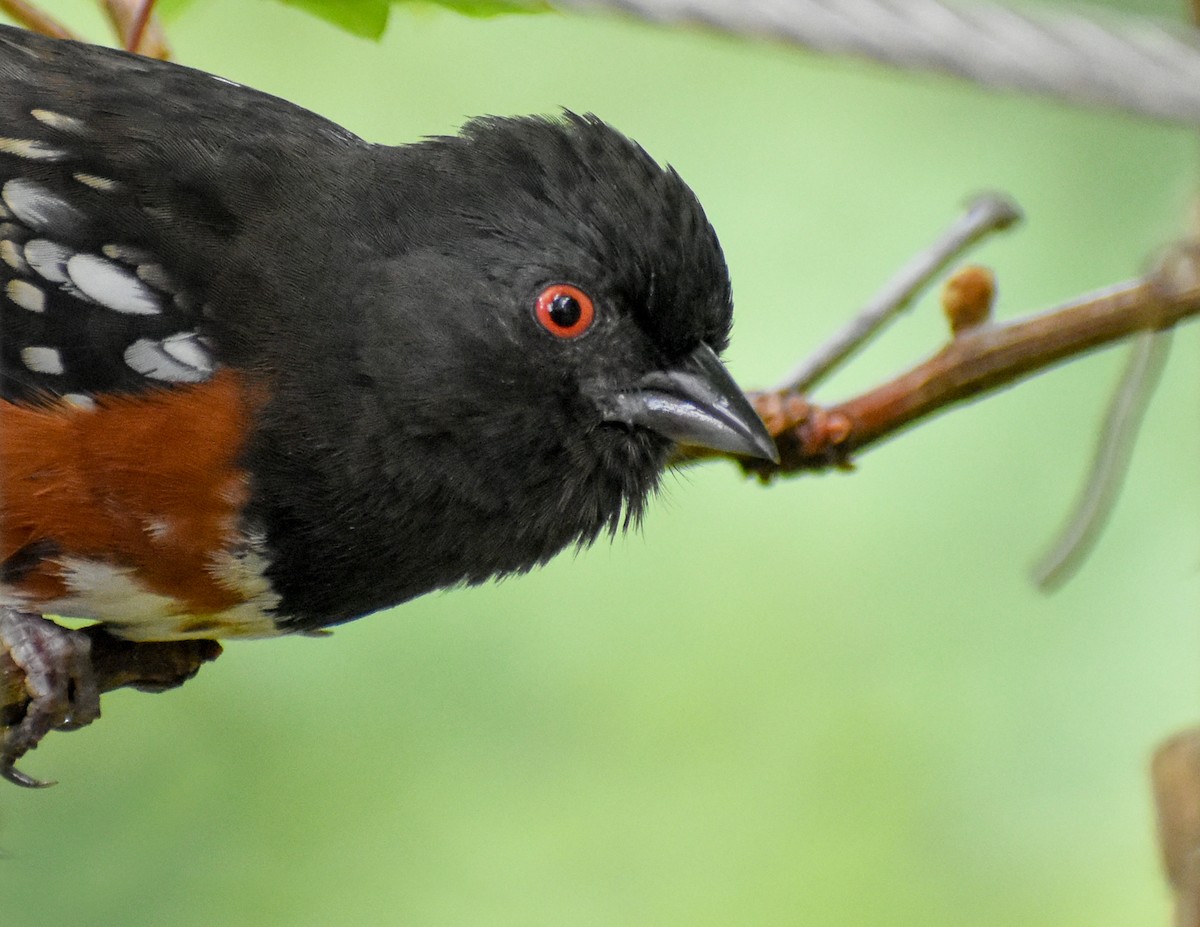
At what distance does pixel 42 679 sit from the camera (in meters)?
1.35

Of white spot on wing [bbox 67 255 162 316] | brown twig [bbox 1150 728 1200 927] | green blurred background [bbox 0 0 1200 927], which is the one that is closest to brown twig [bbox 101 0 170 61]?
white spot on wing [bbox 67 255 162 316]

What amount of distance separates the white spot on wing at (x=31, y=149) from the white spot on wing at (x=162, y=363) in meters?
0.22

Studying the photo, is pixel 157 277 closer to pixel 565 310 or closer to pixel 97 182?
pixel 97 182

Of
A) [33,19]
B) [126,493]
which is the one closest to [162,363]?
[126,493]

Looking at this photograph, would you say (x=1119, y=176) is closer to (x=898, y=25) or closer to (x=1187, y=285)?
(x=1187, y=285)

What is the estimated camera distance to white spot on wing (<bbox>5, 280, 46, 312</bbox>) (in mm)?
1438

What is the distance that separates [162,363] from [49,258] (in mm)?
165

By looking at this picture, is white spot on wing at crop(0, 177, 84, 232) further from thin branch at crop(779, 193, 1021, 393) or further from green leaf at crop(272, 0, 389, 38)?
thin branch at crop(779, 193, 1021, 393)

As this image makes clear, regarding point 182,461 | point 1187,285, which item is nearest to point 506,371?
point 182,461

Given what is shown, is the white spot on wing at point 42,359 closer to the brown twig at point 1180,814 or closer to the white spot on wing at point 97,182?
the white spot on wing at point 97,182

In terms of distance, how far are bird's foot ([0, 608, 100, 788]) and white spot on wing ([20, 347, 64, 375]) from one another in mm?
244

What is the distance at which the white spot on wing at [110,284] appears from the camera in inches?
56.4

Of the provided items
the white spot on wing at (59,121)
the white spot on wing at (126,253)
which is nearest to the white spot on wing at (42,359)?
the white spot on wing at (126,253)

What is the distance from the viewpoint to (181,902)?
259 centimetres
